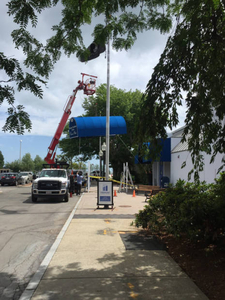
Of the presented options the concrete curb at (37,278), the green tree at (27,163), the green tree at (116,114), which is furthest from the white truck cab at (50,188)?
the green tree at (27,163)

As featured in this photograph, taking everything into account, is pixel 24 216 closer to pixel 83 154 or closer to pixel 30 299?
pixel 30 299

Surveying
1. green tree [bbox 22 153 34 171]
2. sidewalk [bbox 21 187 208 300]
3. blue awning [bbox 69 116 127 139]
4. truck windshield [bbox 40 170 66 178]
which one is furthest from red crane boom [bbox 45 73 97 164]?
green tree [bbox 22 153 34 171]

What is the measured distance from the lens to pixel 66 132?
157 ft

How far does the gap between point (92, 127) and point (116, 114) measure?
50.8 feet

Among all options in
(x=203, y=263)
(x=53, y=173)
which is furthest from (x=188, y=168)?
(x=203, y=263)

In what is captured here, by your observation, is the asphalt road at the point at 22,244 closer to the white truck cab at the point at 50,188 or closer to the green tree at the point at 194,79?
the green tree at the point at 194,79

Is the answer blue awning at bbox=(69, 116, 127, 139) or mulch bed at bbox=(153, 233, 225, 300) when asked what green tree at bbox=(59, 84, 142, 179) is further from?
mulch bed at bbox=(153, 233, 225, 300)

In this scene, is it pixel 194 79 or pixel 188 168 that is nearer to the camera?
pixel 194 79

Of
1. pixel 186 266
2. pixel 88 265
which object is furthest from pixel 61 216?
pixel 186 266

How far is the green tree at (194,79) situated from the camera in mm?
4695

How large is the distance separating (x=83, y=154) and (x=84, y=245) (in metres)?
40.1

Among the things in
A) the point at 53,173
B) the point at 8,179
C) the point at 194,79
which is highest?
the point at 194,79

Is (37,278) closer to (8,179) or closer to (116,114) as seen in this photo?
(8,179)

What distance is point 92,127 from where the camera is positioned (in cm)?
2655
